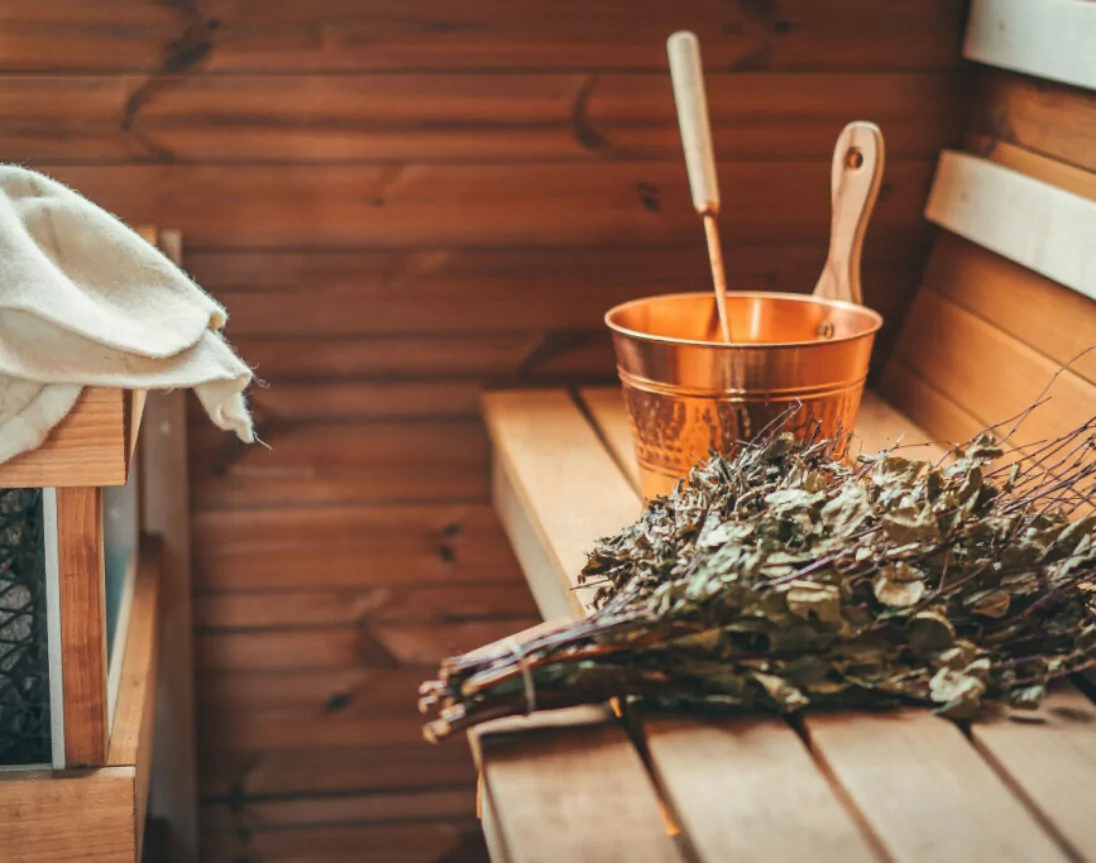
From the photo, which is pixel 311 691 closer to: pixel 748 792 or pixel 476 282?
pixel 476 282

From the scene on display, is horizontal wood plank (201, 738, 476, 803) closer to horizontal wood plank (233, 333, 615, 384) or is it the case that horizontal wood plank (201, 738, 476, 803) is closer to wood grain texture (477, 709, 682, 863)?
horizontal wood plank (233, 333, 615, 384)

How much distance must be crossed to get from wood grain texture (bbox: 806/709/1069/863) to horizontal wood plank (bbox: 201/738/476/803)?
4.84 ft

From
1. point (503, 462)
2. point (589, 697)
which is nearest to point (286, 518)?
point (503, 462)

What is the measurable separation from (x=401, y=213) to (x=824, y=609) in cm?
123

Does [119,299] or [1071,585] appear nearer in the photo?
[1071,585]

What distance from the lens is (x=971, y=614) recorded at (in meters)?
1.16

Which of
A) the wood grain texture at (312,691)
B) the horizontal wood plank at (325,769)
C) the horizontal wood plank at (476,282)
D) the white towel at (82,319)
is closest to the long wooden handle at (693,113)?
the horizontal wood plank at (476,282)

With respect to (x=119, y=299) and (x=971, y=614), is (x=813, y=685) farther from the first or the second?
(x=119, y=299)

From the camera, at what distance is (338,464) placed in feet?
7.36

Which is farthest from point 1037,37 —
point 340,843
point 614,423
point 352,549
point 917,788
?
point 340,843

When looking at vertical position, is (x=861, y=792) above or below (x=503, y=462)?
below

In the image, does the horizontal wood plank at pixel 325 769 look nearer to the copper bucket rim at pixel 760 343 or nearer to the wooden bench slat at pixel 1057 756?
the copper bucket rim at pixel 760 343

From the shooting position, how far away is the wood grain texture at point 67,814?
1.42 m

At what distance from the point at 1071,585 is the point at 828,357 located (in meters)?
0.41
